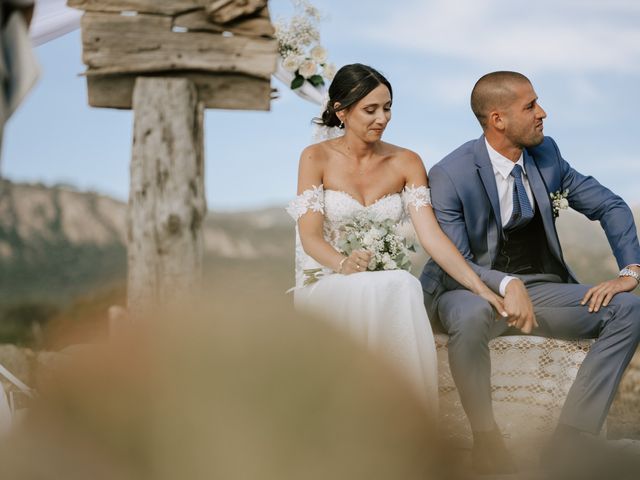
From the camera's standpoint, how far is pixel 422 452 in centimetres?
64

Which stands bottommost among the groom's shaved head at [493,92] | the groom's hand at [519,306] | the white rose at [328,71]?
the groom's hand at [519,306]

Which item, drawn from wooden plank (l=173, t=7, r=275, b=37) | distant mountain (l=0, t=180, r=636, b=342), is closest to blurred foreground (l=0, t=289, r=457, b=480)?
wooden plank (l=173, t=7, r=275, b=37)

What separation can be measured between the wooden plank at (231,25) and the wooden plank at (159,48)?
46 mm

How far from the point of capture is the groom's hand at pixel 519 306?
11.8 ft

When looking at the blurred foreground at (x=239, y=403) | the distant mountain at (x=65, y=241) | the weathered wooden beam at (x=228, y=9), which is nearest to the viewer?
the blurred foreground at (x=239, y=403)

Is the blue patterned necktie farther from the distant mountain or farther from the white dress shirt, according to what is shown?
the distant mountain

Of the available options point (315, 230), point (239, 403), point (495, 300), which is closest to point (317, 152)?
point (315, 230)

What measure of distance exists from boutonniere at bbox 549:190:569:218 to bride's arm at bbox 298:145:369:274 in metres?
1.20

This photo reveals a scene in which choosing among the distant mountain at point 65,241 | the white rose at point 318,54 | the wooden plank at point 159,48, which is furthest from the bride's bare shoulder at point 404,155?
the distant mountain at point 65,241

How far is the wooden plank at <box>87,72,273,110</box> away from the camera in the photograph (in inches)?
211

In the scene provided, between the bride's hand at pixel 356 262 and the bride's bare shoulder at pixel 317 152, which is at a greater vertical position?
the bride's bare shoulder at pixel 317 152

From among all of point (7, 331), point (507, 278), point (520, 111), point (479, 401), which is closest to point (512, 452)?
point (479, 401)

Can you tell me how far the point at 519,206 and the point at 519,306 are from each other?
0.67 m

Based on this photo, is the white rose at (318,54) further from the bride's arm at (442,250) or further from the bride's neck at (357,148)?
the bride's arm at (442,250)
